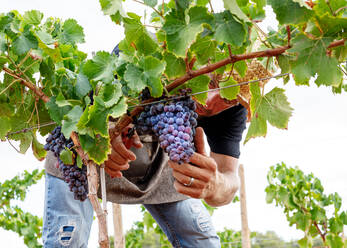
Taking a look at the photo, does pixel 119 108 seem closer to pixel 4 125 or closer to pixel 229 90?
pixel 229 90

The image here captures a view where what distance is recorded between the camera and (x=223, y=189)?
2.09 metres

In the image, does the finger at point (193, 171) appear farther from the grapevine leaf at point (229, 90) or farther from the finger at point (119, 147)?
the grapevine leaf at point (229, 90)

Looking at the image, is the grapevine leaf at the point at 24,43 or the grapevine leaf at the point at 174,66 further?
the grapevine leaf at the point at 24,43

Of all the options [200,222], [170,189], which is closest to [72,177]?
[170,189]

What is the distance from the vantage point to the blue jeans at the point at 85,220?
85.4 inches

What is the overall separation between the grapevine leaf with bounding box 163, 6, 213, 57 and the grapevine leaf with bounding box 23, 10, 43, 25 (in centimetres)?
64

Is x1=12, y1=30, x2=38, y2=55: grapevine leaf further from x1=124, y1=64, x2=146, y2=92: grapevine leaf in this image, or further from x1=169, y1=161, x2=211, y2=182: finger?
x1=169, y1=161, x2=211, y2=182: finger

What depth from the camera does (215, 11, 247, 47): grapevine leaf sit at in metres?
1.13

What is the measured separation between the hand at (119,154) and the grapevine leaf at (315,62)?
629mm

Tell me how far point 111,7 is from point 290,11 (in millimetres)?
444

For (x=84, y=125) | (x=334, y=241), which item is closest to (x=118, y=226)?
(x=334, y=241)

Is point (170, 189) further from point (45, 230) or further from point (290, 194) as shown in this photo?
point (290, 194)

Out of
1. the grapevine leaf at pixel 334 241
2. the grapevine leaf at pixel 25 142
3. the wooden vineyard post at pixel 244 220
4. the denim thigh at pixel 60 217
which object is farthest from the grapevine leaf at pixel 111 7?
the wooden vineyard post at pixel 244 220

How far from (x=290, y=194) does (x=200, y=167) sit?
11.8 ft
